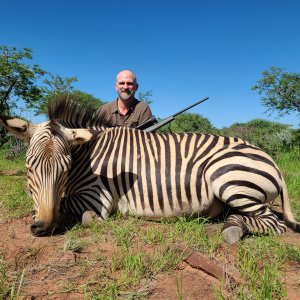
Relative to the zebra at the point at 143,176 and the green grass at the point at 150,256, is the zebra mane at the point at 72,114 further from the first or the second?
the green grass at the point at 150,256

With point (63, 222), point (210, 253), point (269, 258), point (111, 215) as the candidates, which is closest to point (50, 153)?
point (63, 222)

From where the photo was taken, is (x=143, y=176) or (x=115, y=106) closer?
Result: (x=143, y=176)

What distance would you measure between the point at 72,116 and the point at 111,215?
1.08 meters

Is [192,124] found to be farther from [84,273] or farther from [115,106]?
[84,273]

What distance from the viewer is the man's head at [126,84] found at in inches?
199

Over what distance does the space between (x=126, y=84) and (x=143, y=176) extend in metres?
2.34

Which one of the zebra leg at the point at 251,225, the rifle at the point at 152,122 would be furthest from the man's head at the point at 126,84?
the zebra leg at the point at 251,225

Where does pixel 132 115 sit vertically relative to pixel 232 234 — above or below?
above

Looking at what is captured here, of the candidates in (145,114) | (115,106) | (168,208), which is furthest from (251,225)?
(115,106)

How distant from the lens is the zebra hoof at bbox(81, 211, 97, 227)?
2871 mm

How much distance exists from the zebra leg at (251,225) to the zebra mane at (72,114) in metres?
1.74

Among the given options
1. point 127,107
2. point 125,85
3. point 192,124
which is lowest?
point 127,107

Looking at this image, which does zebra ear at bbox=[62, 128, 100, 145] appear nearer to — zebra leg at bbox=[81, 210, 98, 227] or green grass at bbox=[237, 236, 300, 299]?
zebra leg at bbox=[81, 210, 98, 227]

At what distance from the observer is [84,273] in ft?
6.18
